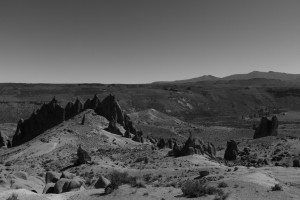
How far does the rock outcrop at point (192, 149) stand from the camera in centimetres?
4884

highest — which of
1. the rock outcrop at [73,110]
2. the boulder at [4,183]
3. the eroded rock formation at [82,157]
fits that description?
the rock outcrop at [73,110]

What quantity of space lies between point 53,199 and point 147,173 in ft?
50.1

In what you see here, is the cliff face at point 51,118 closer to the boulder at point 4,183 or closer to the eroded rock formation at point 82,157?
the eroded rock formation at point 82,157

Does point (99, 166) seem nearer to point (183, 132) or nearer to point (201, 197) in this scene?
point (201, 197)

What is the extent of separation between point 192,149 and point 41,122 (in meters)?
40.7

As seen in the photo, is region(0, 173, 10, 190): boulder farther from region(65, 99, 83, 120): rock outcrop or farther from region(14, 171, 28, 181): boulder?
region(65, 99, 83, 120): rock outcrop

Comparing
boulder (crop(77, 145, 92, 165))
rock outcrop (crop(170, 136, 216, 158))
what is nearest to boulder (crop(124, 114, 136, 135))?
rock outcrop (crop(170, 136, 216, 158))

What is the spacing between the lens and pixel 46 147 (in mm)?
57031

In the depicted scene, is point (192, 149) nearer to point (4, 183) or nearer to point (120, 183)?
point (120, 183)

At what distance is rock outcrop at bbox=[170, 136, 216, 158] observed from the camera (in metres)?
48.8

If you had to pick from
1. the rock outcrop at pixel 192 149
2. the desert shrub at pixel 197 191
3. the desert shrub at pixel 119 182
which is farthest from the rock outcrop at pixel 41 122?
the desert shrub at pixel 197 191

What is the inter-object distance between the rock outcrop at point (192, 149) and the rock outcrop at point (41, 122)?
110 ft

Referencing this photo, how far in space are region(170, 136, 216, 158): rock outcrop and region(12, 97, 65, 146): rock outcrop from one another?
33.4m

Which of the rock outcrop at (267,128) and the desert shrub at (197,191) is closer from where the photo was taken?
the desert shrub at (197,191)
